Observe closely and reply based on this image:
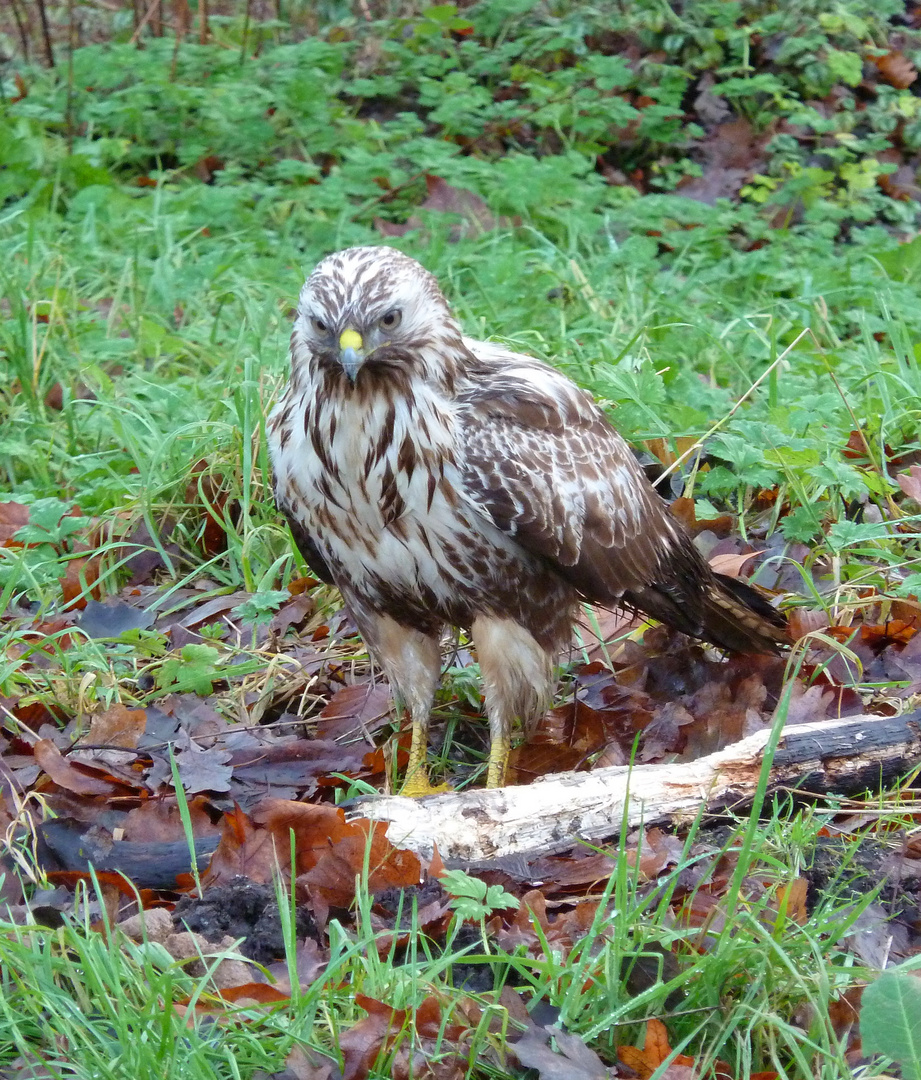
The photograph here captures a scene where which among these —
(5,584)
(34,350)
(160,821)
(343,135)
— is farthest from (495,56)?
(160,821)

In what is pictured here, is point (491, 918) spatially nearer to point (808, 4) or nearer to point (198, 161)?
point (198, 161)

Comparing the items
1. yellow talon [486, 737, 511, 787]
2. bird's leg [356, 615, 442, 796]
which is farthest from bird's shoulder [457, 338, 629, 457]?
yellow talon [486, 737, 511, 787]

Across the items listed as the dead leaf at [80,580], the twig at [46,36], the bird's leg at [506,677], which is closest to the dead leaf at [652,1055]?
the bird's leg at [506,677]

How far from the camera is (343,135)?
813 cm

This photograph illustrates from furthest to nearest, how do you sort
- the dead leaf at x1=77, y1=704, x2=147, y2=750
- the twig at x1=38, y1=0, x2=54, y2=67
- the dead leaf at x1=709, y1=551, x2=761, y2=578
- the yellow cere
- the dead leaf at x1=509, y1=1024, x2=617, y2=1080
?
the twig at x1=38, y1=0, x2=54, y2=67, the dead leaf at x1=709, y1=551, x2=761, y2=578, the dead leaf at x1=77, y1=704, x2=147, y2=750, the yellow cere, the dead leaf at x1=509, y1=1024, x2=617, y2=1080

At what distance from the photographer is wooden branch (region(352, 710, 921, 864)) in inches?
121

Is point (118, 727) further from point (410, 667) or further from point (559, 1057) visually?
point (559, 1057)

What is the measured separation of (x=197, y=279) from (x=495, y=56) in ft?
10.2

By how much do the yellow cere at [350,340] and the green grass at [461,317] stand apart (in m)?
1.23

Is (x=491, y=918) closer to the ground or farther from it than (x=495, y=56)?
closer to the ground

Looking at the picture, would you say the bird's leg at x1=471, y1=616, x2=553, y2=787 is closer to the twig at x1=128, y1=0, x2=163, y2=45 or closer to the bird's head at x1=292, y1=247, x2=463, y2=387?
the bird's head at x1=292, y1=247, x2=463, y2=387

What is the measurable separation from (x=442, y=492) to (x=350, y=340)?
0.49 m

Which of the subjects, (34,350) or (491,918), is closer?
(491,918)

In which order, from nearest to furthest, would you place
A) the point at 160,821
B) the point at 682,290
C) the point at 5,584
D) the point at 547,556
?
1. the point at 160,821
2. the point at 547,556
3. the point at 5,584
4. the point at 682,290
